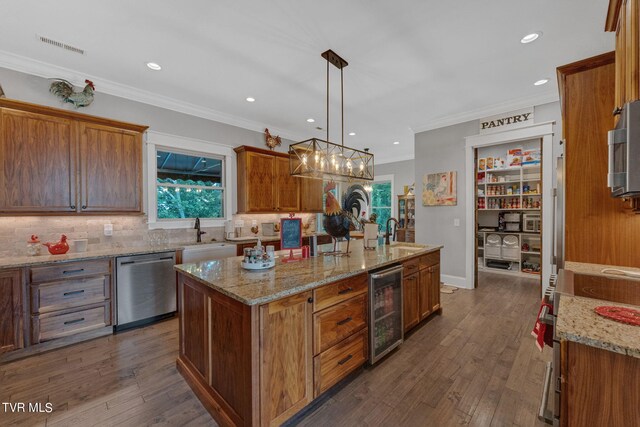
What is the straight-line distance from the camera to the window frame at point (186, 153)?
12.2 ft

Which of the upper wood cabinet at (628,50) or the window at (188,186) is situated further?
the window at (188,186)

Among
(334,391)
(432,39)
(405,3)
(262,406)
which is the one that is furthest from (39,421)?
(432,39)

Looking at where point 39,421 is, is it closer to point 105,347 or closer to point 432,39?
point 105,347

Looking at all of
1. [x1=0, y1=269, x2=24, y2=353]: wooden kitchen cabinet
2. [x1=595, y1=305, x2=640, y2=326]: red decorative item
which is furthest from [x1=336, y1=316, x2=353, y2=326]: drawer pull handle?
[x1=0, y1=269, x2=24, y2=353]: wooden kitchen cabinet

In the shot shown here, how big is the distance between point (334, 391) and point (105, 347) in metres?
2.36

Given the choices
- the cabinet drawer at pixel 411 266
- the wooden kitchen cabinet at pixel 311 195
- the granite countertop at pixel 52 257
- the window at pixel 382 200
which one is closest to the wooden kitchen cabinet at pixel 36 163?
the granite countertop at pixel 52 257

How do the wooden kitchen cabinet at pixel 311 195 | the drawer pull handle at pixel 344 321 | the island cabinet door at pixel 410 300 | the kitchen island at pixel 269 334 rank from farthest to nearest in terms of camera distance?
the wooden kitchen cabinet at pixel 311 195, the island cabinet door at pixel 410 300, the drawer pull handle at pixel 344 321, the kitchen island at pixel 269 334

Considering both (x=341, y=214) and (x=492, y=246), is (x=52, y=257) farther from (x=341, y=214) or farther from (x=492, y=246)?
(x=492, y=246)

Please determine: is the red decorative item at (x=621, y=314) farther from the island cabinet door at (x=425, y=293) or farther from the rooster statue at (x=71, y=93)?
the rooster statue at (x=71, y=93)

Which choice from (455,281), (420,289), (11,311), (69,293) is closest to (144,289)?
(69,293)

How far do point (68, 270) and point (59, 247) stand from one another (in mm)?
388

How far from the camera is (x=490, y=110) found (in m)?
4.21

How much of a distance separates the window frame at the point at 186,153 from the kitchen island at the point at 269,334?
208 centimetres

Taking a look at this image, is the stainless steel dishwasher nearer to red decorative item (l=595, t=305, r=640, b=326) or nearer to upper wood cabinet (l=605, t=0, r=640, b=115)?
red decorative item (l=595, t=305, r=640, b=326)
